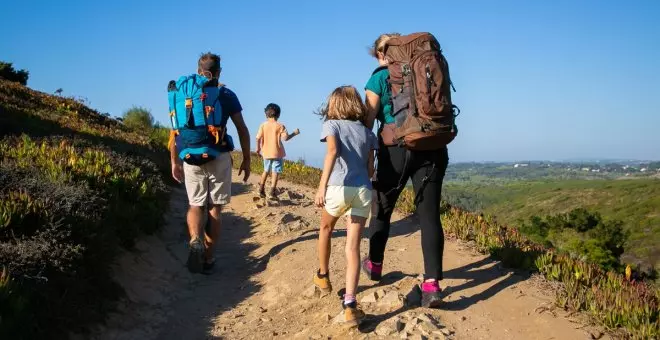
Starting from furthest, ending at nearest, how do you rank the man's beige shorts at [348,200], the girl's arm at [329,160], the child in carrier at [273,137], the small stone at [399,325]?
the child in carrier at [273,137] → the man's beige shorts at [348,200] → the girl's arm at [329,160] → the small stone at [399,325]

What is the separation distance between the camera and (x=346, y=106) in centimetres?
411

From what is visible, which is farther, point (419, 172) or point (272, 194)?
point (272, 194)

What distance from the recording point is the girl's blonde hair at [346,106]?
13.5ft

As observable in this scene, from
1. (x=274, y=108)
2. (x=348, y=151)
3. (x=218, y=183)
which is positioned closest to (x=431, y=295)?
(x=348, y=151)

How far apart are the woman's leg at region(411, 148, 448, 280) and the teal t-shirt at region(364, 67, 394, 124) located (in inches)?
16.2

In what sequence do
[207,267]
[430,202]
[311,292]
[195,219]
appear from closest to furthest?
[430,202]
[311,292]
[195,219]
[207,267]

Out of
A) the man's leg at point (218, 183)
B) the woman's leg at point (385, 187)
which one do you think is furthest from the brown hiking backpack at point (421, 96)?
the man's leg at point (218, 183)

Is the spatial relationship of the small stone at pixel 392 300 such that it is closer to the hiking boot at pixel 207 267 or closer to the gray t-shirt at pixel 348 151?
the gray t-shirt at pixel 348 151

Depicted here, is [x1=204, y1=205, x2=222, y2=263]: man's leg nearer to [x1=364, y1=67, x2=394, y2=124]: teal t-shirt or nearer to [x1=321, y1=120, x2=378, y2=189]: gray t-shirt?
[x1=321, y1=120, x2=378, y2=189]: gray t-shirt

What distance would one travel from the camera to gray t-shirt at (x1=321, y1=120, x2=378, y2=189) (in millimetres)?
4078

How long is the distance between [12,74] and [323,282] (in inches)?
890

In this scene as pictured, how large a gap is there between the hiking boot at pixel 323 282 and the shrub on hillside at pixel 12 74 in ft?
70.7

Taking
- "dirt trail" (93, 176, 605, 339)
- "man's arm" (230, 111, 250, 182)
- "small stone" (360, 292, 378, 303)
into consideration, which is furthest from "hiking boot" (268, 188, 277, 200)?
"small stone" (360, 292, 378, 303)

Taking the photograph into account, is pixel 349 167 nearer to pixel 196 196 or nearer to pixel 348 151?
pixel 348 151
